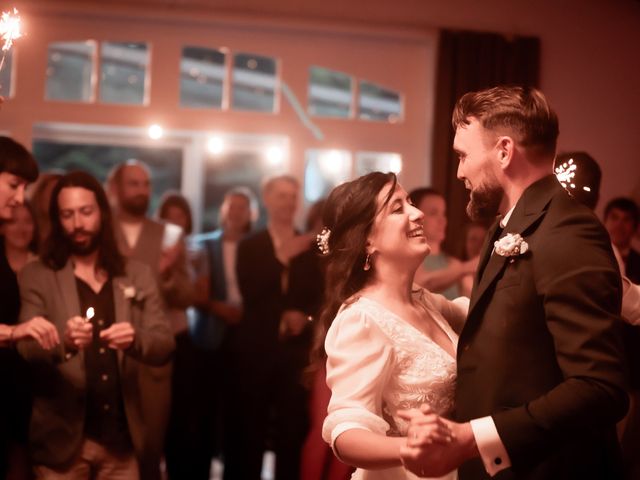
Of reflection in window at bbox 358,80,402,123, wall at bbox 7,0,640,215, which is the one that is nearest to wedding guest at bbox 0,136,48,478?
wall at bbox 7,0,640,215

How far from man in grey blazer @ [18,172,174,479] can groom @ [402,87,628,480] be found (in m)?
1.51

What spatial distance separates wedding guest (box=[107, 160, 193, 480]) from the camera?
4492mm

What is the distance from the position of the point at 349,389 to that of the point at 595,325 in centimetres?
64

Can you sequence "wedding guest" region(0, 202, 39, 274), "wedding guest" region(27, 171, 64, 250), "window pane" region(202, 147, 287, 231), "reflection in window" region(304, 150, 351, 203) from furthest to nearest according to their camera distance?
"window pane" region(202, 147, 287, 231)
"reflection in window" region(304, 150, 351, 203)
"wedding guest" region(27, 171, 64, 250)
"wedding guest" region(0, 202, 39, 274)

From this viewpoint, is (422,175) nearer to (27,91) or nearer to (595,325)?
(27,91)

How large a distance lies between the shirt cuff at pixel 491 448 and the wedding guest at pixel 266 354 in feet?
9.41

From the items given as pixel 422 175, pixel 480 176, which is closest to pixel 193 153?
pixel 422 175

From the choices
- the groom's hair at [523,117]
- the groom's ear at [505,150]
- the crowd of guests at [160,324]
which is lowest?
the crowd of guests at [160,324]

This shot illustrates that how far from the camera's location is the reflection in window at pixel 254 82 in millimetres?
5918

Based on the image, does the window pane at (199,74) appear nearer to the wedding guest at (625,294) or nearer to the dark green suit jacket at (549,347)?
the wedding guest at (625,294)

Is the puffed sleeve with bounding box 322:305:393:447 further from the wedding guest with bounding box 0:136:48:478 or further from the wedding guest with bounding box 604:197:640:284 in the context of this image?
the wedding guest with bounding box 604:197:640:284

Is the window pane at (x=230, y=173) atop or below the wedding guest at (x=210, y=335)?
atop

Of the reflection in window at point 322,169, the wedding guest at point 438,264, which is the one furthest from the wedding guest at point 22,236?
the reflection in window at point 322,169

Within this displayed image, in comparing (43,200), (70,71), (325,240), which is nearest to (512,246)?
(325,240)
